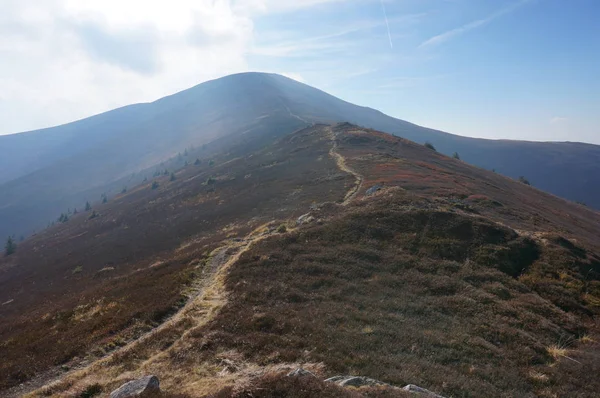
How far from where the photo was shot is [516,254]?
29.0 m

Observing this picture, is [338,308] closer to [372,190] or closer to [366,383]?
[366,383]

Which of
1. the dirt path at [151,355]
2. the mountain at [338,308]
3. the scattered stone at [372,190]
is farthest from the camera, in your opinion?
the scattered stone at [372,190]

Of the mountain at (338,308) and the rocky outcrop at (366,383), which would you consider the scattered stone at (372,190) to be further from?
the rocky outcrop at (366,383)

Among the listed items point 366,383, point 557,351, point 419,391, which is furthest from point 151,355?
point 557,351

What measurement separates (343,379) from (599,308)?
69.5ft

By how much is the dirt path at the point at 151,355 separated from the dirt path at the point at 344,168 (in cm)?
2353

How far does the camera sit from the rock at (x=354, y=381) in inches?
475

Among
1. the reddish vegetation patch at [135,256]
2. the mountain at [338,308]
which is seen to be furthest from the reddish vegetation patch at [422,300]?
the reddish vegetation patch at [135,256]

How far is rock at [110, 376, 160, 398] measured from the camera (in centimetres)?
1242

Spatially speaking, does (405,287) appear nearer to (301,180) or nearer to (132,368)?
(132,368)

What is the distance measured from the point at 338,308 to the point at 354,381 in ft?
28.9

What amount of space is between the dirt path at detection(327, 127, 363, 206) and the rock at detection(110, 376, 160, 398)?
32.8 m

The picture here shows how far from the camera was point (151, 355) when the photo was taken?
17859 mm

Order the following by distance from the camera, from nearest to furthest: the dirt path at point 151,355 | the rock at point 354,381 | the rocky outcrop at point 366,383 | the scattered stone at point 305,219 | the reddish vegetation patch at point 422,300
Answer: the rocky outcrop at point 366,383 → the rock at point 354,381 → the reddish vegetation patch at point 422,300 → the dirt path at point 151,355 → the scattered stone at point 305,219
